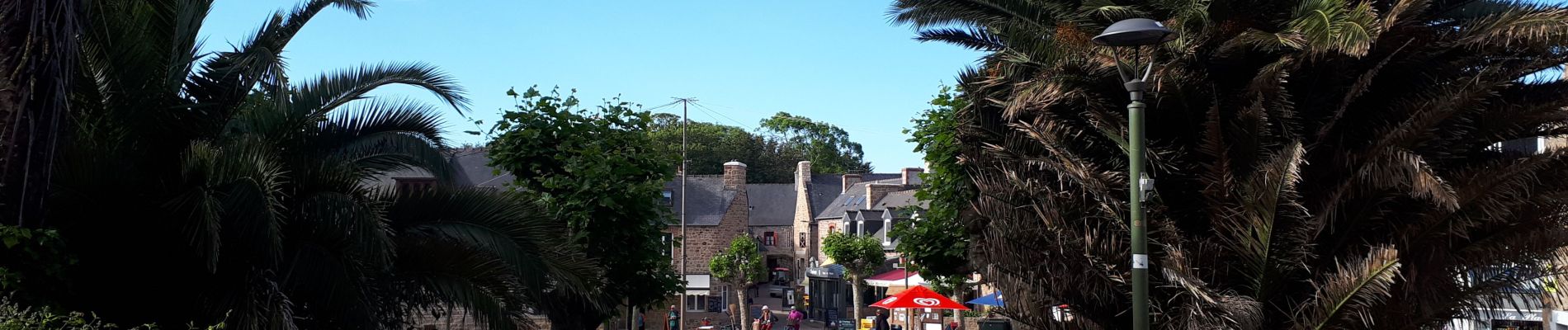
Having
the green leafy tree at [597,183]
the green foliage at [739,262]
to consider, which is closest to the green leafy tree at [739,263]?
the green foliage at [739,262]

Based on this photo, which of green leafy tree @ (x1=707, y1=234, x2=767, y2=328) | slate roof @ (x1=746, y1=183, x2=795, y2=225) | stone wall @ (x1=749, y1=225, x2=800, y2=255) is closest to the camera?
green leafy tree @ (x1=707, y1=234, x2=767, y2=328)

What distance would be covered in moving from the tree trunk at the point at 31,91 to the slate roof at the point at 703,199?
5224cm

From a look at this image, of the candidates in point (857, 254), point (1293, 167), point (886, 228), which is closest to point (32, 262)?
point (1293, 167)

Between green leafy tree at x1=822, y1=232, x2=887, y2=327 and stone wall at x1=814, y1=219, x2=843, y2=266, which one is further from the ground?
stone wall at x1=814, y1=219, x2=843, y2=266

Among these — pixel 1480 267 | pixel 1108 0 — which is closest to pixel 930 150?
pixel 1108 0

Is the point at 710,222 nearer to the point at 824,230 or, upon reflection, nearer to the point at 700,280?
the point at 700,280

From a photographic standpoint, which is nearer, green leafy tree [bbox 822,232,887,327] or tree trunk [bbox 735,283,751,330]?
tree trunk [bbox 735,283,751,330]

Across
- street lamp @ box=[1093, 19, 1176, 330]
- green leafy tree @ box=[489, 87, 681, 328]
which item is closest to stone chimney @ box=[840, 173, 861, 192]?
green leafy tree @ box=[489, 87, 681, 328]

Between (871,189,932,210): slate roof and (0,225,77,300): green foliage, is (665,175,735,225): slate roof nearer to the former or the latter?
(871,189,932,210): slate roof

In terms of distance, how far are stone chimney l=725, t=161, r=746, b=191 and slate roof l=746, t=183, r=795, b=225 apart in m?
5.42

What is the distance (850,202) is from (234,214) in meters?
55.5

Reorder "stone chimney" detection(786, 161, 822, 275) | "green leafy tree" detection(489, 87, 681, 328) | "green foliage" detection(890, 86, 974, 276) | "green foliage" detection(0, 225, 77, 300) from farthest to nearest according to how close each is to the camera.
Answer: "stone chimney" detection(786, 161, 822, 275)
"green foliage" detection(890, 86, 974, 276)
"green leafy tree" detection(489, 87, 681, 328)
"green foliage" detection(0, 225, 77, 300)

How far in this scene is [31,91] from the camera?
26.6ft

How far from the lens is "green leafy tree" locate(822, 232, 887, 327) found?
52.0m
